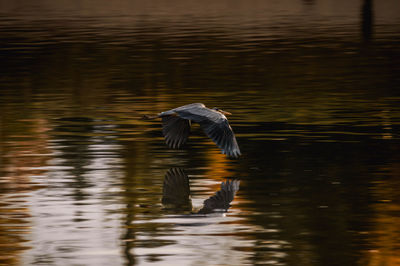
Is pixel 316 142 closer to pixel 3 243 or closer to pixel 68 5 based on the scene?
pixel 3 243

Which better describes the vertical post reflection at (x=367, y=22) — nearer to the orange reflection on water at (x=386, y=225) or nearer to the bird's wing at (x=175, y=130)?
the bird's wing at (x=175, y=130)

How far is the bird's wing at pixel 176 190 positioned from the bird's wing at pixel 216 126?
2.15ft

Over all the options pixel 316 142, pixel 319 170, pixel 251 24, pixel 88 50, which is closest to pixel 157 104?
pixel 316 142

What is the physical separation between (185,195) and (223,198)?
1.43 ft

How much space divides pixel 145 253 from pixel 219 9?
5141cm

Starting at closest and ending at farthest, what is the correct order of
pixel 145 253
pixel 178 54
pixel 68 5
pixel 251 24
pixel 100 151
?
pixel 145 253
pixel 100 151
pixel 178 54
pixel 251 24
pixel 68 5

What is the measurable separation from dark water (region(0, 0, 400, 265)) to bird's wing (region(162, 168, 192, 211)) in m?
0.10

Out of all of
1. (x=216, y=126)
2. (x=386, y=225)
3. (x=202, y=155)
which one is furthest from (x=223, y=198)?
(x=202, y=155)

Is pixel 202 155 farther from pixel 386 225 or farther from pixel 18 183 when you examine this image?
pixel 386 225

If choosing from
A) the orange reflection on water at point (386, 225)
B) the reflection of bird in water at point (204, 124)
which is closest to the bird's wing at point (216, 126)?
the reflection of bird in water at point (204, 124)

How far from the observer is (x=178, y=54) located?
107 ft

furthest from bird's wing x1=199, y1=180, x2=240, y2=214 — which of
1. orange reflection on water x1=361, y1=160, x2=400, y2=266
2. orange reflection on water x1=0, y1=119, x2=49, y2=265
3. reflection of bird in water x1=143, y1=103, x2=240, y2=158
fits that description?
orange reflection on water x1=0, y1=119, x2=49, y2=265

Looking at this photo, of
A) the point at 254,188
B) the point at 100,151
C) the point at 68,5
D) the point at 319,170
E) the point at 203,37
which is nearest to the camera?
the point at 254,188

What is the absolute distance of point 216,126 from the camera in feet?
41.2
